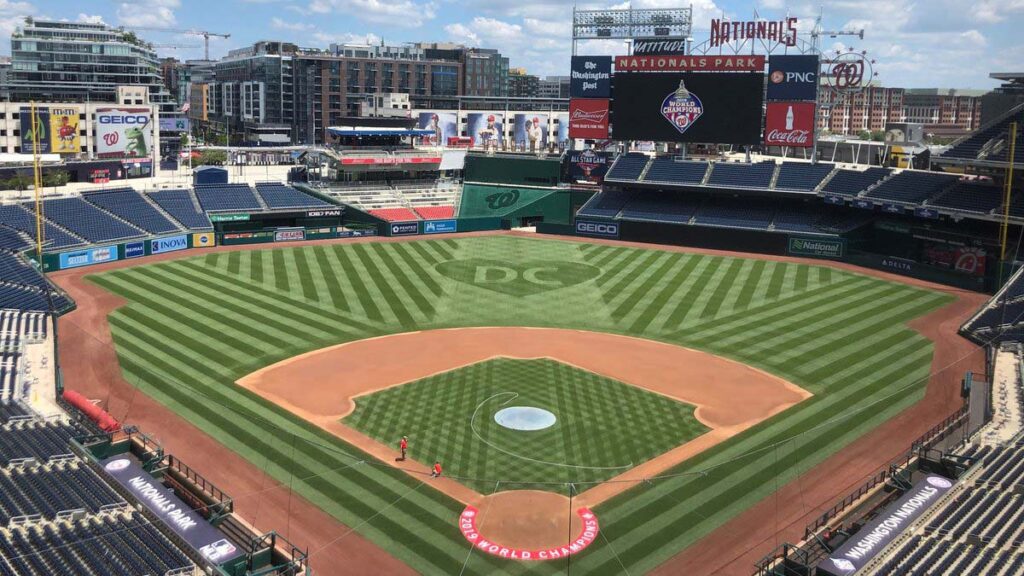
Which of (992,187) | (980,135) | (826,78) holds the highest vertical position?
(826,78)

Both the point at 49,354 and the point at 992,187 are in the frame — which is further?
the point at 992,187

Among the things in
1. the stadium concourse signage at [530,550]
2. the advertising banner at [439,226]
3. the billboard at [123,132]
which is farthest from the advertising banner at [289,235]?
the stadium concourse signage at [530,550]

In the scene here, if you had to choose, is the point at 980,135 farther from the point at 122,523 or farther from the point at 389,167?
the point at 122,523

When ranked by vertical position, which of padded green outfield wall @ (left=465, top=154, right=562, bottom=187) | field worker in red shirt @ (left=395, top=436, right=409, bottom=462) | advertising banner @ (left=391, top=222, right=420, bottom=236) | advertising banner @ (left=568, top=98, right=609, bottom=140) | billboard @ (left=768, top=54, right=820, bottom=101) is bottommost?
field worker in red shirt @ (left=395, top=436, right=409, bottom=462)

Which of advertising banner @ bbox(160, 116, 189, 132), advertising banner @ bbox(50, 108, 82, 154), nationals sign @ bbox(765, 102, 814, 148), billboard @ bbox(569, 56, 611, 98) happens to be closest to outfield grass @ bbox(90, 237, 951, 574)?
nationals sign @ bbox(765, 102, 814, 148)

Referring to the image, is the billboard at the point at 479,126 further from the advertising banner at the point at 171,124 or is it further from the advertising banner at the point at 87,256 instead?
the advertising banner at the point at 87,256

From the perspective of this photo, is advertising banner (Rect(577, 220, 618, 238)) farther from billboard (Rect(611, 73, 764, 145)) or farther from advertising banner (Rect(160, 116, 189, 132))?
advertising banner (Rect(160, 116, 189, 132))

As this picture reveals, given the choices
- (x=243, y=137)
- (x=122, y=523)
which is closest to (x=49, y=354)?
(x=122, y=523)
